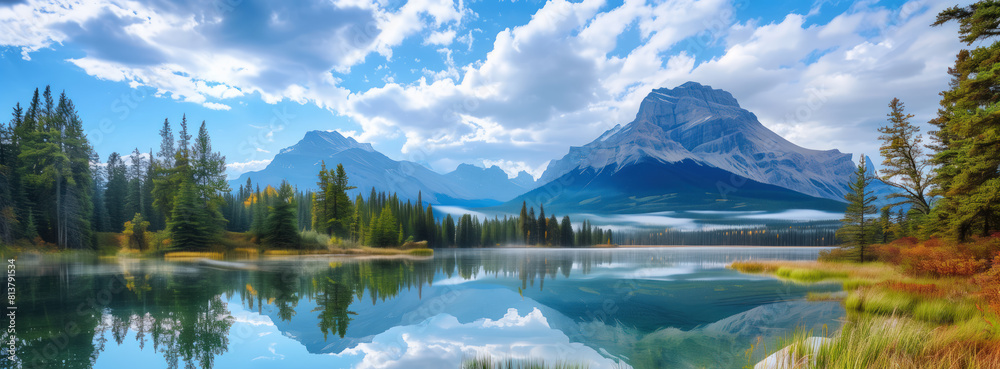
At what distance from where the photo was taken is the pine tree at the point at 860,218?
3381 cm

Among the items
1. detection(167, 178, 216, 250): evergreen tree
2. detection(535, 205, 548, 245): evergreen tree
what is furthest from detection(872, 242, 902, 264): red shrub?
detection(535, 205, 548, 245): evergreen tree

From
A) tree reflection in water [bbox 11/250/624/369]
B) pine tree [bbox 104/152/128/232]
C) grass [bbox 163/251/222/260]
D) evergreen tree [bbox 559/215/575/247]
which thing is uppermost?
pine tree [bbox 104/152/128/232]

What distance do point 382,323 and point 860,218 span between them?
3943 centimetres

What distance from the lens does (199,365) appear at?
10016mm

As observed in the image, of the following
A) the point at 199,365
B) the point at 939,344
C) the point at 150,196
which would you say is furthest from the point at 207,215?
the point at 939,344

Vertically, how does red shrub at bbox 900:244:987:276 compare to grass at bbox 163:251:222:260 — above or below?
above

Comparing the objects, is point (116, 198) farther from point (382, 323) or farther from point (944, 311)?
point (944, 311)

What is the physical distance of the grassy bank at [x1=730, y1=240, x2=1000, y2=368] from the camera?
6.80 metres

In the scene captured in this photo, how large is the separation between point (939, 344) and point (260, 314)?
746 inches

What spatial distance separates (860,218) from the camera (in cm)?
3416

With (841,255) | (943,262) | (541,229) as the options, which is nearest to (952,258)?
(943,262)

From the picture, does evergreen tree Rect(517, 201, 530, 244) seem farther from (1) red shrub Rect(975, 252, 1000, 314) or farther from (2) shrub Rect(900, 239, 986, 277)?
(1) red shrub Rect(975, 252, 1000, 314)

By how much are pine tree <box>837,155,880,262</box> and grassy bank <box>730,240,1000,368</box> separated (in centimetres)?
1060

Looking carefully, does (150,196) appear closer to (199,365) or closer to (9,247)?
(9,247)
